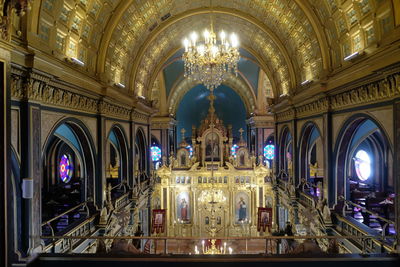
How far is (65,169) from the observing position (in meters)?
22.6

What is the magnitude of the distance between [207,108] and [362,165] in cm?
1702

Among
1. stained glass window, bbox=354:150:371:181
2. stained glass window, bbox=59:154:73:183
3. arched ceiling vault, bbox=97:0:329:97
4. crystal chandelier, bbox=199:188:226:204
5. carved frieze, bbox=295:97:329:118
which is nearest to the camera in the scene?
carved frieze, bbox=295:97:329:118

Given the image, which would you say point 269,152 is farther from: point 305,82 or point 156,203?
point 305,82

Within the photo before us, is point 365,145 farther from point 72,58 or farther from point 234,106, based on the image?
point 72,58

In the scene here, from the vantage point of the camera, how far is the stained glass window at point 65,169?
72.1ft

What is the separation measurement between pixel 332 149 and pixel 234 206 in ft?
31.3

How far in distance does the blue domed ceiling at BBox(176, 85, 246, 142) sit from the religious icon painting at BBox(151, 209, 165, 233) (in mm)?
18329

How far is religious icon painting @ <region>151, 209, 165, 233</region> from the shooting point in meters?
14.0

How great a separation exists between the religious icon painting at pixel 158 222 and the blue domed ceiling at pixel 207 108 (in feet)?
60.1

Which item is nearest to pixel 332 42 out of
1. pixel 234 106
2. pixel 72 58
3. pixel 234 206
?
pixel 72 58

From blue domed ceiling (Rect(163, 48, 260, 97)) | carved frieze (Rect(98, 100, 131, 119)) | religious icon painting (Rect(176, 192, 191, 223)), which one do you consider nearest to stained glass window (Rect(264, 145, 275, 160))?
blue domed ceiling (Rect(163, 48, 260, 97))

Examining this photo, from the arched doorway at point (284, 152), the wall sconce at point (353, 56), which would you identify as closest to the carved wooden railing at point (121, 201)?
the arched doorway at point (284, 152)

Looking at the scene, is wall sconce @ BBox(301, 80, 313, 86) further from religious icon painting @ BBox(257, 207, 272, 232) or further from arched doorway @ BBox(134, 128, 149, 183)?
arched doorway @ BBox(134, 128, 149, 183)

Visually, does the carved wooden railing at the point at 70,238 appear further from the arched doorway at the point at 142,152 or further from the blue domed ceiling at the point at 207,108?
the blue domed ceiling at the point at 207,108
